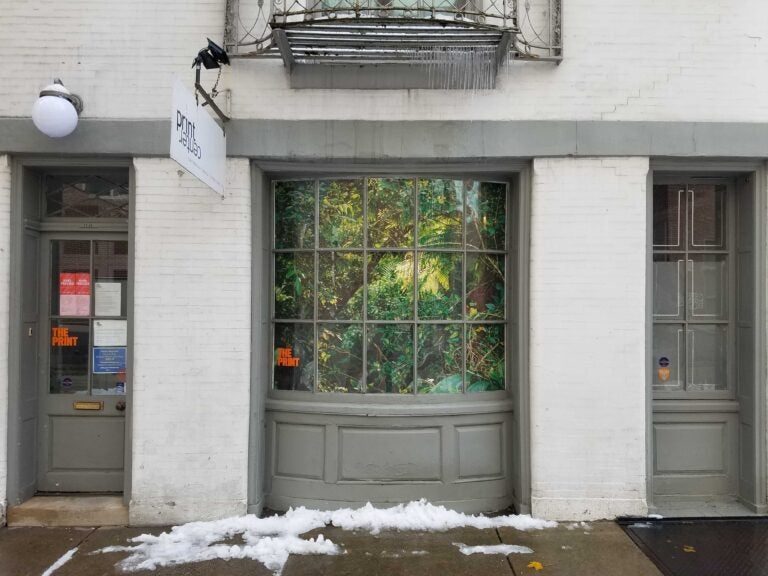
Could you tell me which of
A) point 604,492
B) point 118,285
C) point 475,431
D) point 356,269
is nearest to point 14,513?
point 118,285

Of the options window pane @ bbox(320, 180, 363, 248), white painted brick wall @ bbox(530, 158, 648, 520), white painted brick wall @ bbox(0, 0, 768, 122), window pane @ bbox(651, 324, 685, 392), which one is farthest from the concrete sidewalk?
white painted brick wall @ bbox(0, 0, 768, 122)

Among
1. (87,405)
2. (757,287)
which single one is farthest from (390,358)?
(757,287)

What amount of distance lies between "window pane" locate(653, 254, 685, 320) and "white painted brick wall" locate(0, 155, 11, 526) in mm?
6020

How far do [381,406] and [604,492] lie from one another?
83.5 inches

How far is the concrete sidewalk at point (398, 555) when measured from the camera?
4.03m

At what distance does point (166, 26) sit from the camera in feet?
16.0

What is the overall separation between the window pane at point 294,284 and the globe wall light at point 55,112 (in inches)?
81.7

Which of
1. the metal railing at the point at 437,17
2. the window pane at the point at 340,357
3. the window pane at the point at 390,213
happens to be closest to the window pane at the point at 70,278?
the window pane at the point at 340,357

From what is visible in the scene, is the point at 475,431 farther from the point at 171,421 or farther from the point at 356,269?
the point at 171,421

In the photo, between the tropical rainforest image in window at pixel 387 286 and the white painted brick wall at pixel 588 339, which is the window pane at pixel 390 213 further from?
the white painted brick wall at pixel 588 339

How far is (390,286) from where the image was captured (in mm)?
5145

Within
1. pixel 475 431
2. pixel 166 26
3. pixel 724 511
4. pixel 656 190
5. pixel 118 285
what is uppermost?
pixel 166 26

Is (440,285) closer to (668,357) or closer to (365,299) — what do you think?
(365,299)

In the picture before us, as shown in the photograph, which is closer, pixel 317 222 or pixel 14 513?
pixel 14 513
